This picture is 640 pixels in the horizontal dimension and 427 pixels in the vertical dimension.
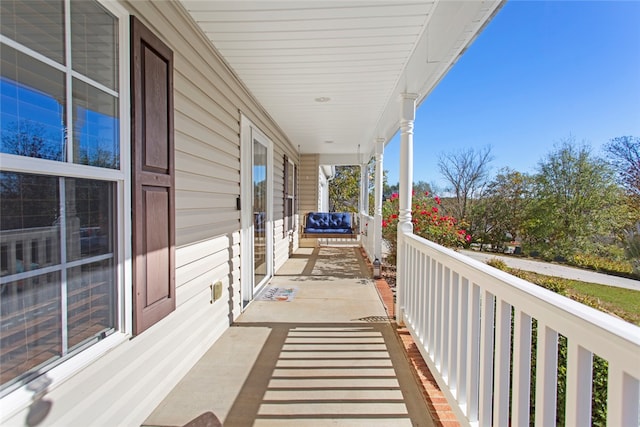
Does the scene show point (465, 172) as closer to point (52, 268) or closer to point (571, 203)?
point (571, 203)

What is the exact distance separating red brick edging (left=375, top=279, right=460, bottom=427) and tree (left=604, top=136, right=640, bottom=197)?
182 centimetres

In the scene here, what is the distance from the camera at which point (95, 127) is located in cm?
144

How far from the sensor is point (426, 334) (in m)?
2.46

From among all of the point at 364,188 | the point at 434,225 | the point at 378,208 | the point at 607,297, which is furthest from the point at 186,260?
the point at 364,188

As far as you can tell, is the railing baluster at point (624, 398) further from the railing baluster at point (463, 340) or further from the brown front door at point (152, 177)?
the brown front door at point (152, 177)

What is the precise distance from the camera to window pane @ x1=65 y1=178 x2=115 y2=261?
1324 mm

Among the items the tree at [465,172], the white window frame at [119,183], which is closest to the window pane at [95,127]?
the white window frame at [119,183]

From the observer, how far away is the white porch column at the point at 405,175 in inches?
125

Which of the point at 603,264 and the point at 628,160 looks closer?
the point at 628,160

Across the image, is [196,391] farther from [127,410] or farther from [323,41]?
[323,41]

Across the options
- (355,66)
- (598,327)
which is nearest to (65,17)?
(598,327)

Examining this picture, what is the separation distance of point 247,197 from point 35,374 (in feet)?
8.79

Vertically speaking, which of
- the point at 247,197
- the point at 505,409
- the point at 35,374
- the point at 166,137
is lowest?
the point at 505,409

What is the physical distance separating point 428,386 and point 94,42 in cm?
260
